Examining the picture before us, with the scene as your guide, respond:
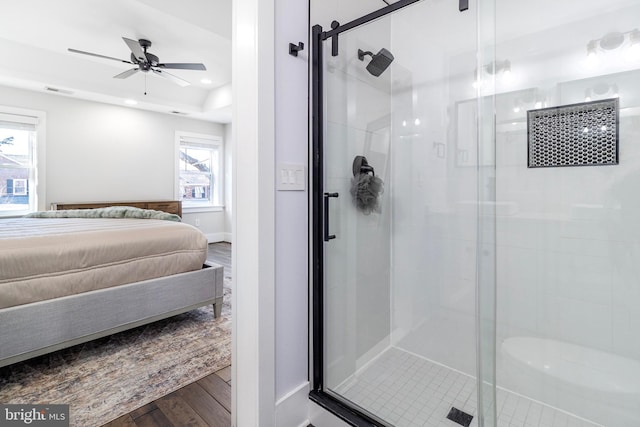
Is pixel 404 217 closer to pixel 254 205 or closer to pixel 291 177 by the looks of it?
pixel 291 177

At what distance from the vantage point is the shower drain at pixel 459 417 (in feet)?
4.97

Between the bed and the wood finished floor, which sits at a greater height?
the bed

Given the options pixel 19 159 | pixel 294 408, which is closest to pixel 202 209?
pixel 19 159

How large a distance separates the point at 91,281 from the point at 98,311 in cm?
20

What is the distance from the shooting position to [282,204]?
4.75 feet

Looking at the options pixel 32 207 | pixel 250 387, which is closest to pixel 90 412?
pixel 250 387

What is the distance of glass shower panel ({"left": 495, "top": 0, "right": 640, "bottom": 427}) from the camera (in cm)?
145

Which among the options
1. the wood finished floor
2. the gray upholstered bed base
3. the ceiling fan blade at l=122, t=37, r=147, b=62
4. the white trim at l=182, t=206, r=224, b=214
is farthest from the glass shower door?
the white trim at l=182, t=206, r=224, b=214

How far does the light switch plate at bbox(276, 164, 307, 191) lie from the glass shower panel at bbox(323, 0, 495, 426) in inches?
5.0

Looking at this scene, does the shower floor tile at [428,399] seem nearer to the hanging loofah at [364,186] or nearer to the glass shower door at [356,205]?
the glass shower door at [356,205]

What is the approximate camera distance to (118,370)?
6.50 ft

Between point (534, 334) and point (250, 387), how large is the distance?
4.90 feet

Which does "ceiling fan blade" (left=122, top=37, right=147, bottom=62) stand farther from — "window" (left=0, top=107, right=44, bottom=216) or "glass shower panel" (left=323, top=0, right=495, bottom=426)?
"glass shower panel" (left=323, top=0, right=495, bottom=426)

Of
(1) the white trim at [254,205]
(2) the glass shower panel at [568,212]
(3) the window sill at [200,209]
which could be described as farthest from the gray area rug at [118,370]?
(3) the window sill at [200,209]
